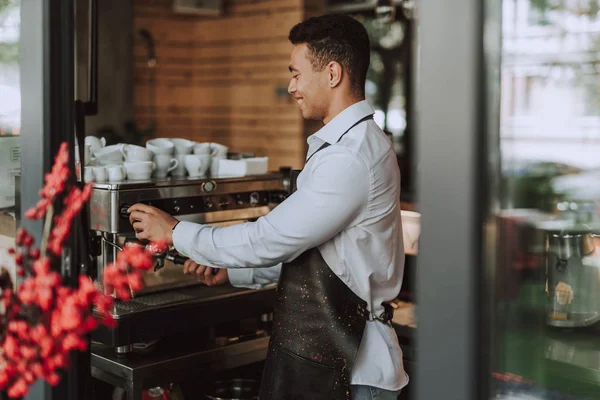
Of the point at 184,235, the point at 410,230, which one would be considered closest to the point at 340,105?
the point at 184,235

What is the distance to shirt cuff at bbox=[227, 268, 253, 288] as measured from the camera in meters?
2.50

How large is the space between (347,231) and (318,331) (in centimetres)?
28

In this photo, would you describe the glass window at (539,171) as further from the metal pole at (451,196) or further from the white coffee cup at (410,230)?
the white coffee cup at (410,230)

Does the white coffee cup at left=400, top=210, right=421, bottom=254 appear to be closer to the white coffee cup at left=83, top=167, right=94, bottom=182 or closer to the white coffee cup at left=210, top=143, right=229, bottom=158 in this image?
the white coffee cup at left=210, top=143, right=229, bottom=158

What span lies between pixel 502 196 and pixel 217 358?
5.33ft

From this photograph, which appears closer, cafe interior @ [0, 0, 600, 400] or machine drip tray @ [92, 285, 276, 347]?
cafe interior @ [0, 0, 600, 400]

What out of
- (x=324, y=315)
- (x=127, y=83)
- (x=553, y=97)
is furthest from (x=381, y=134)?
(x=127, y=83)

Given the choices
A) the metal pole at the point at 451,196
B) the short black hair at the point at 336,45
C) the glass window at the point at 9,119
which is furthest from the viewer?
the short black hair at the point at 336,45

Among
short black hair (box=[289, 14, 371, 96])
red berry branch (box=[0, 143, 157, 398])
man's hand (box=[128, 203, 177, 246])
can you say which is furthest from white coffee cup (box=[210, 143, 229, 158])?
red berry branch (box=[0, 143, 157, 398])

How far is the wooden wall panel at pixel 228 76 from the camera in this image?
6980 millimetres

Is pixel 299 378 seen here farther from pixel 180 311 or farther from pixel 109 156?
pixel 109 156

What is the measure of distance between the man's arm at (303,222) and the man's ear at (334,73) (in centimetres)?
24

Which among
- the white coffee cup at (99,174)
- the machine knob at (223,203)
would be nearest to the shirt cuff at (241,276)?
the machine knob at (223,203)

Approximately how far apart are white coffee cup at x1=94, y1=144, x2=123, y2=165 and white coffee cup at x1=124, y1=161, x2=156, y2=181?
0.10m
